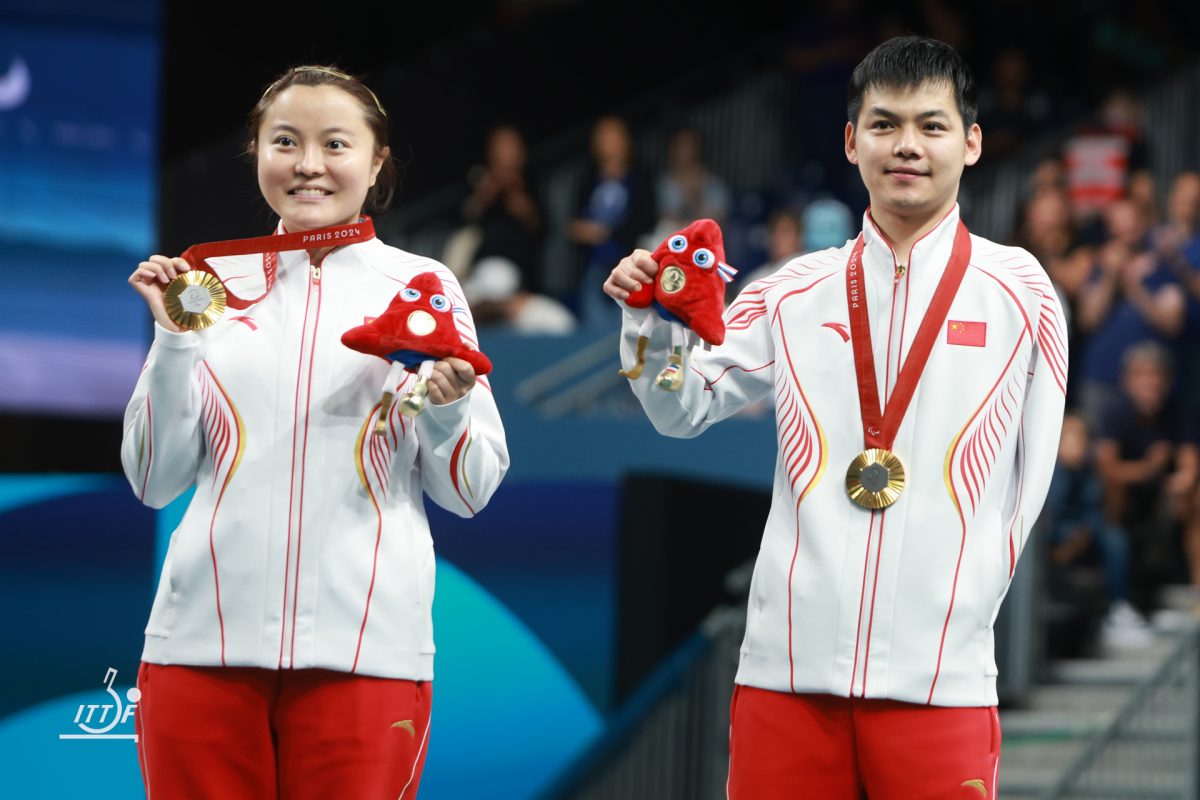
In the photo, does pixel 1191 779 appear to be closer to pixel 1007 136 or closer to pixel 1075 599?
pixel 1075 599

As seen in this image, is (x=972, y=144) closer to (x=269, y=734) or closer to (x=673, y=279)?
(x=673, y=279)

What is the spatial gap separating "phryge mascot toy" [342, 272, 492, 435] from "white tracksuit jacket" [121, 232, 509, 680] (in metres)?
0.06

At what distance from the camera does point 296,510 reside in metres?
3.21

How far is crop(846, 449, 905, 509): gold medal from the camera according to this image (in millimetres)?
3209

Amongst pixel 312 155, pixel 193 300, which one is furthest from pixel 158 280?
pixel 312 155

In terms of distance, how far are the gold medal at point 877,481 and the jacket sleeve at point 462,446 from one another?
661mm

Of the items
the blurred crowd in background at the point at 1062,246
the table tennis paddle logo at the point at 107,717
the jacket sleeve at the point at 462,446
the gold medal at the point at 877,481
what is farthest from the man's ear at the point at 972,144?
the blurred crowd in background at the point at 1062,246

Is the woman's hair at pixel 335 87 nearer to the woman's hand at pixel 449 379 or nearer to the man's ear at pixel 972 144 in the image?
the woman's hand at pixel 449 379

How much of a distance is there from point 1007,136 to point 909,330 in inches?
322

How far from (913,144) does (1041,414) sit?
55 cm

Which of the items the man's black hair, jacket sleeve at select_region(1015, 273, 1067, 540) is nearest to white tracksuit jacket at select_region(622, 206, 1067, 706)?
jacket sleeve at select_region(1015, 273, 1067, 540)

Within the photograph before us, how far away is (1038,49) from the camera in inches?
483

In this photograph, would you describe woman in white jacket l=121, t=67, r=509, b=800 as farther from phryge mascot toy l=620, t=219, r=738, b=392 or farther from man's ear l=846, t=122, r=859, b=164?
man's ear l=846, t=122, r=859, b=164

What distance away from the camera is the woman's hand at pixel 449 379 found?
310 centimetres
